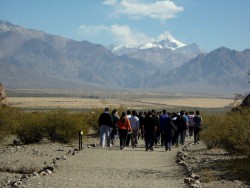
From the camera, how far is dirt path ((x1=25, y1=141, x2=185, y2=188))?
530 inches

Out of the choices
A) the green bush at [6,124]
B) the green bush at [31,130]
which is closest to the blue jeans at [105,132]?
the green bush at [31,130]

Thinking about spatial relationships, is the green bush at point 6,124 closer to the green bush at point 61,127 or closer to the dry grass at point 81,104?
the green bush at point 61,127

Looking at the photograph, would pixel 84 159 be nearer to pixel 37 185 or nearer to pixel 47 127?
pixel 37 185

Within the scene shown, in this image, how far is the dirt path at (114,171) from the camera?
13.5 meters

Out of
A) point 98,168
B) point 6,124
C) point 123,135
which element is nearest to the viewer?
point 98,168

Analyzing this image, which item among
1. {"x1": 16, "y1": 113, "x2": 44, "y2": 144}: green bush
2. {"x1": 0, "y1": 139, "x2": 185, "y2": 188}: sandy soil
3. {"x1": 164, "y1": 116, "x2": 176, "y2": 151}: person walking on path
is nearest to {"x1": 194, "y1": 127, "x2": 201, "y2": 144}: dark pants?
{"x1": 164, "y1": 116, "x2": 176, "y2": 151}: person walking on path

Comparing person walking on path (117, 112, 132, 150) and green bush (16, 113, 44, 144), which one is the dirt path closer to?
person walking on path (117, 112, 132, 150)

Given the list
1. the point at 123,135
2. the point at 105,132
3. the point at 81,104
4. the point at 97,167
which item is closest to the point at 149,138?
the point at 123,135

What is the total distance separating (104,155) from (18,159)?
3338mm

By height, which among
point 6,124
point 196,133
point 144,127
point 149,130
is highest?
point 144,127

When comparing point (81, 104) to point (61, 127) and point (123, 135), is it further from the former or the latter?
point (123, 135)

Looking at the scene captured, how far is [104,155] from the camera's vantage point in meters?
20.5

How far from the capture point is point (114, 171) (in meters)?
15.8

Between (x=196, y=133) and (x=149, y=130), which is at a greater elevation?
(x=149, y=130)
